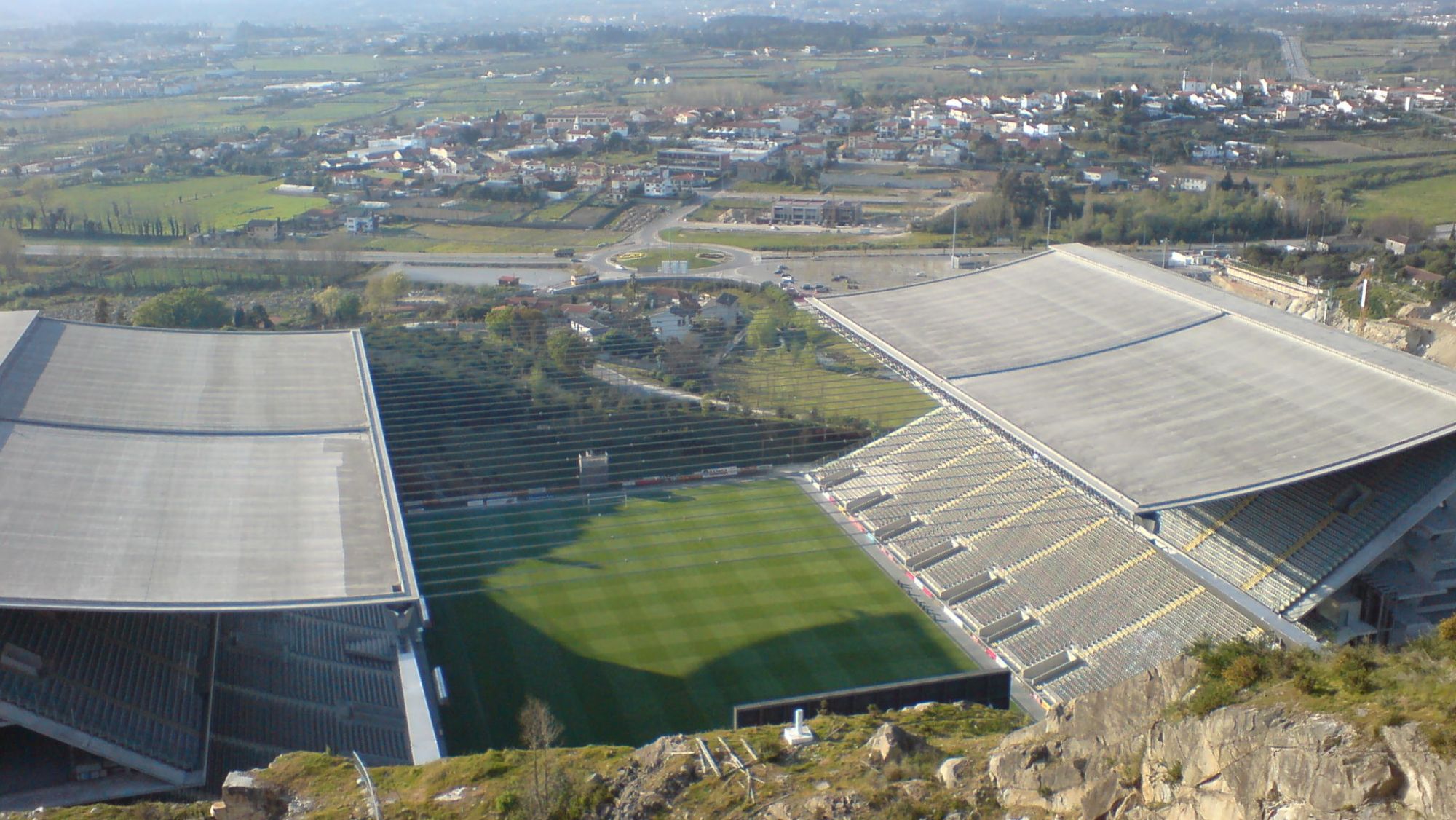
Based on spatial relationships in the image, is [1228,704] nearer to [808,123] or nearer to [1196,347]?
[1196,347]

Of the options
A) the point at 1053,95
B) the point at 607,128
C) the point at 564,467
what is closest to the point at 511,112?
the point at 607,128

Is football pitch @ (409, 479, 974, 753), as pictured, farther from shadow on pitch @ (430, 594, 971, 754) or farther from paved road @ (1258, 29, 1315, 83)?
paved road @ (1258, 29, 1315, 83)

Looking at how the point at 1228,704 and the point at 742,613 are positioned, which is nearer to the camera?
the point at 1228,704

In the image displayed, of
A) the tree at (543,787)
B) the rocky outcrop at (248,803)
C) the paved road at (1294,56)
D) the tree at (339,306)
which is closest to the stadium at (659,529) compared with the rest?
the rocky outcrop at (248,803)

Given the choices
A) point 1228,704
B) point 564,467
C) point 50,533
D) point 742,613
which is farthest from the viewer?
point 564,467

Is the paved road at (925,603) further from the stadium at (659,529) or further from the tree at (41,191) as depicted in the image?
the tree at (41,191)

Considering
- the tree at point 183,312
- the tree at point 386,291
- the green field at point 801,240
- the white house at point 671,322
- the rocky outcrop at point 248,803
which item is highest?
the rocky outcrop at point 248,803

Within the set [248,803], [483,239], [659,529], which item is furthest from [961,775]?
[483,239]
